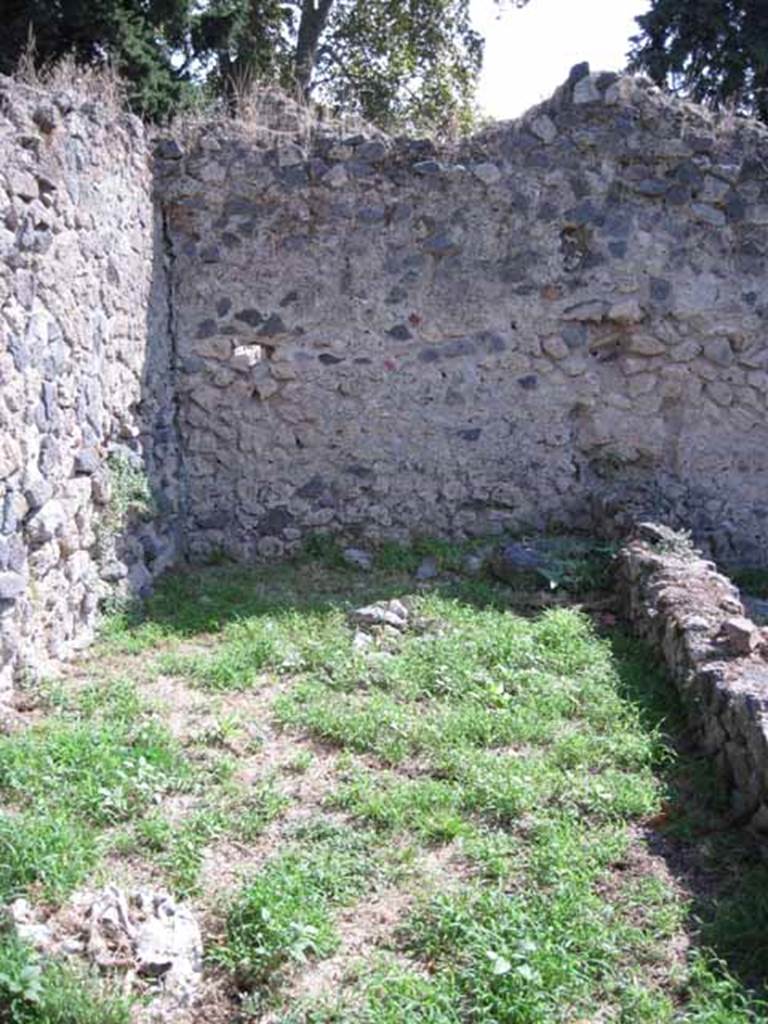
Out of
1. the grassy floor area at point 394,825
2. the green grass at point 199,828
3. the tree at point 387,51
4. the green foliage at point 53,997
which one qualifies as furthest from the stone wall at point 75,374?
the tree at point 387,51

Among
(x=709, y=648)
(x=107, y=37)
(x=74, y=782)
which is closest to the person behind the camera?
(x=74, y=782)

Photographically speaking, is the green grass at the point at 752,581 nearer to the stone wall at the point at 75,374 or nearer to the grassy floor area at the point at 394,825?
the grassy floor area at the point at 394,825

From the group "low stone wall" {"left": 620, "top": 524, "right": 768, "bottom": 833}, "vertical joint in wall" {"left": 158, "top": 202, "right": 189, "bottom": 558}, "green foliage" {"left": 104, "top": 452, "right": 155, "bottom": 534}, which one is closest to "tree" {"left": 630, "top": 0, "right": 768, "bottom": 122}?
"vertical joint in wall" {"left": 158, "top": 202, "right": 189, "bottom": 558}

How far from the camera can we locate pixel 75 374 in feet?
17.3

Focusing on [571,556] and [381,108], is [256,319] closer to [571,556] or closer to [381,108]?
[571,556]

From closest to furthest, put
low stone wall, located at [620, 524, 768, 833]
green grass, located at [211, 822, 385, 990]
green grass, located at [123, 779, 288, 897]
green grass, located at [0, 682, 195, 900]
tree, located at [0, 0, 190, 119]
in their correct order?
green grass, located at [211, 822, 385, 990] < green grass, located at [0, 682, 195, 900] < green grass, located at [123, 779, 288, 897] < low stone wall, located at [620, 524, 768, 833] < tree, located at [0, 0, 190, 119]

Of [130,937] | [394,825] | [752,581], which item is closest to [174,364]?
[752,581]

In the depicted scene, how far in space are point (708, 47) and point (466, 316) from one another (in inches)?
418

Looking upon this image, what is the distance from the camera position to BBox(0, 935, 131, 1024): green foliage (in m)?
2.60

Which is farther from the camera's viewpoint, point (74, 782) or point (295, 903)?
point (74, 782)

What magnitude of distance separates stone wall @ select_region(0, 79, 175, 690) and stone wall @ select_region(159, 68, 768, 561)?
17.3 inches

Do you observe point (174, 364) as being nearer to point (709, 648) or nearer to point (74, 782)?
point (74, 782)

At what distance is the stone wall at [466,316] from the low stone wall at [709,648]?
120 cm

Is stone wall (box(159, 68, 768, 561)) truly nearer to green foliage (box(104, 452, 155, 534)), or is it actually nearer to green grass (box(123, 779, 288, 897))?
green foliage (box(104, 452, 155, 534))
